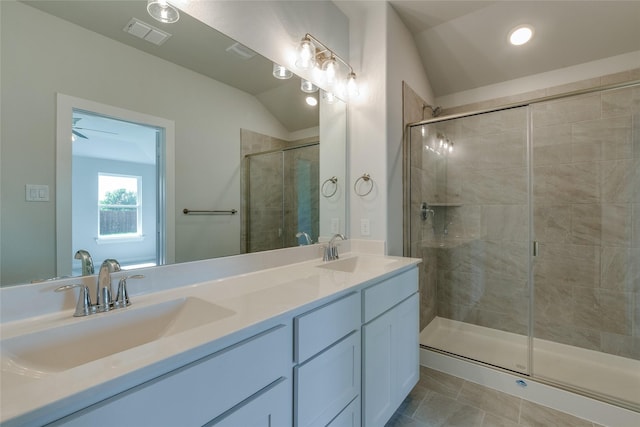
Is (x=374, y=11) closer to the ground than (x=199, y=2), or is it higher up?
higher up

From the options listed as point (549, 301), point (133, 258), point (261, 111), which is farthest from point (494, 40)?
point (133, 258)

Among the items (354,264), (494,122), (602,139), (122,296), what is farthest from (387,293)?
(602,139)

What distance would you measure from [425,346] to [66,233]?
2.33m

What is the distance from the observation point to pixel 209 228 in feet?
4.24

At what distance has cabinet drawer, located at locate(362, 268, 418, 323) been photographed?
126 centimetres

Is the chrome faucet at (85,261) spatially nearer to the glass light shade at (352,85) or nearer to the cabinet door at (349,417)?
the cabinet door at (349,417)

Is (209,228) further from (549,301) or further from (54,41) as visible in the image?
(549,301)

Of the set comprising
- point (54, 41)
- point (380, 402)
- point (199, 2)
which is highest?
point (199, 2)

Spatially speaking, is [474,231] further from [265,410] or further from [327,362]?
[265,410]

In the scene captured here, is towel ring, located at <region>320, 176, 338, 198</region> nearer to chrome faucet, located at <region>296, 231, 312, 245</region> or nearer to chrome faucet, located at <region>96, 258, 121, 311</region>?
chrome faucet, located at <region>296, 231, 312, 245</region>

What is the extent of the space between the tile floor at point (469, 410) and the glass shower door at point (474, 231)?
0.35 metres

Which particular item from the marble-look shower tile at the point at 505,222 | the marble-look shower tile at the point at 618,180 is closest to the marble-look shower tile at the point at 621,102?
the marble-look shower tile at the point at 618,180

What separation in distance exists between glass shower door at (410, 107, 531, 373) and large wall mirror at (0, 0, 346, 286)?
110cm

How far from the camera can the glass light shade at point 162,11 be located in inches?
42.3
